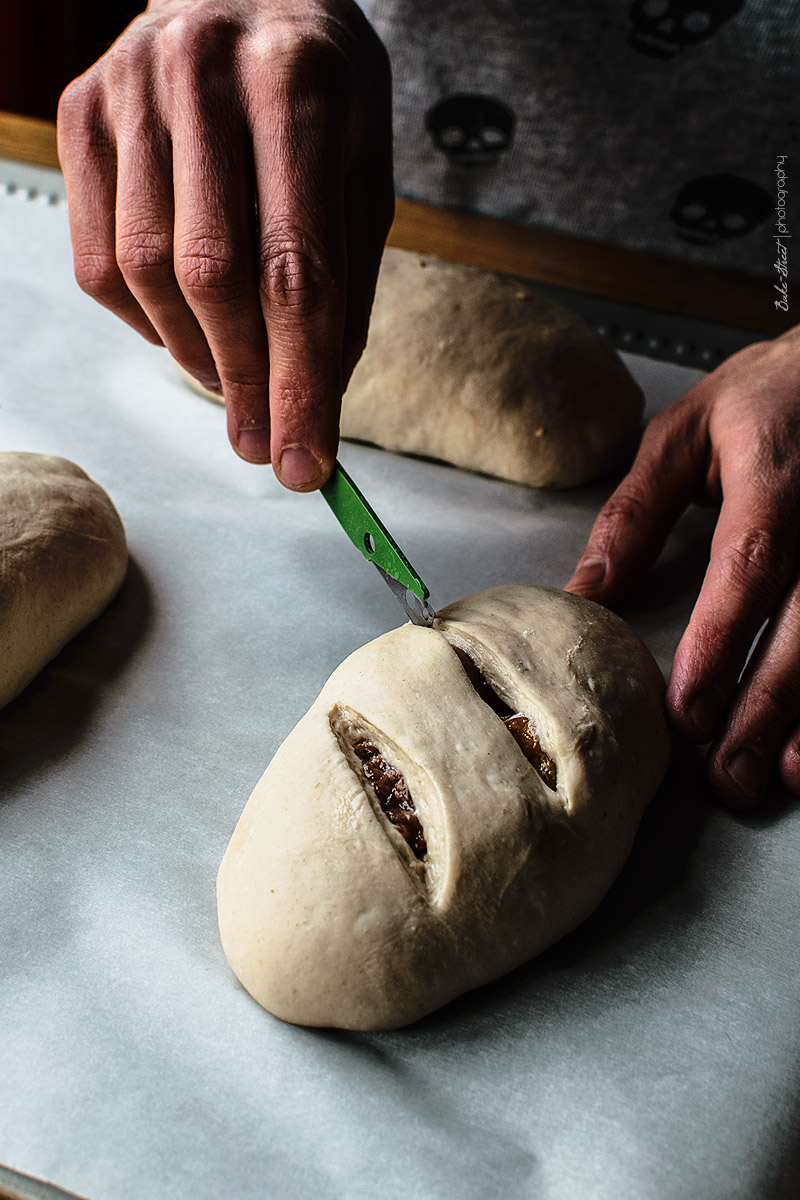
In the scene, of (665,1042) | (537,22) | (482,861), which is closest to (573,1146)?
(665,1042)

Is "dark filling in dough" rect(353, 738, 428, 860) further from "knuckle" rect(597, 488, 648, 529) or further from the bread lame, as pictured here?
"knuckle" rect(597, 488, 648, 529)

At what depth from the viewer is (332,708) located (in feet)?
3.94

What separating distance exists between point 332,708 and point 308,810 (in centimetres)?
16

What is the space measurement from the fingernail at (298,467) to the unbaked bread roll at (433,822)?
0.81 ft

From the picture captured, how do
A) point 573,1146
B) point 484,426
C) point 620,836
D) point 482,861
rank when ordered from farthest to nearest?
point 484,426
point 620,836
point 482,861
point 573,1146

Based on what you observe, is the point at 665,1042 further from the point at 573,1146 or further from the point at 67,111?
the point at 67,111

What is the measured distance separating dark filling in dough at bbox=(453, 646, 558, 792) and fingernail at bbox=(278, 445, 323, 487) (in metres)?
0.30

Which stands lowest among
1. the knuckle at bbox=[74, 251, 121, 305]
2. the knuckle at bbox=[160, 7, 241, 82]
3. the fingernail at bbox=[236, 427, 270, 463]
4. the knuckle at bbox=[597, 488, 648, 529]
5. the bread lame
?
the knuckle at bbox=[597, 488, 648, 529]


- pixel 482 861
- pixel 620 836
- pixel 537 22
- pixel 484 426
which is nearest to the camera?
pixel 482 861

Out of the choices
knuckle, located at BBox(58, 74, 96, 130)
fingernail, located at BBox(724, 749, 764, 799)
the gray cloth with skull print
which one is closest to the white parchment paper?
fingernail, located at BBox(724, 749, 764, 799)

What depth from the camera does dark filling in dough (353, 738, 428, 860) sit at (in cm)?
109

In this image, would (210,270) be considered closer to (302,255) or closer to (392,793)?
(302,255)

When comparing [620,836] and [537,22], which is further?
[537,22]

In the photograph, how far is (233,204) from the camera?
114cm
